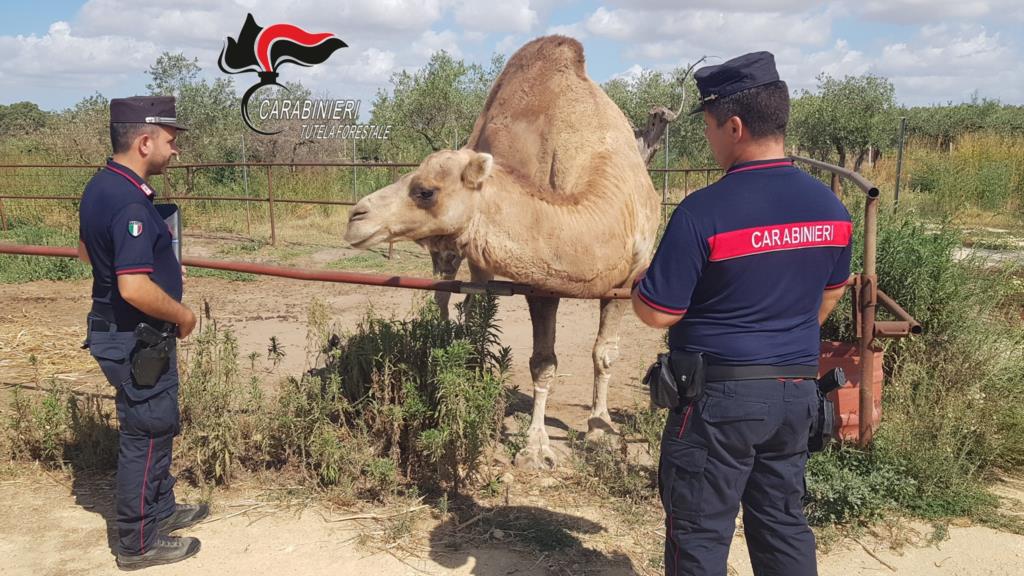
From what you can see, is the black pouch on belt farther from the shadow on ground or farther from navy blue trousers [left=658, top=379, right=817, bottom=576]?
navy blue trousers [left=658, top=379, right=817, bottom=576]

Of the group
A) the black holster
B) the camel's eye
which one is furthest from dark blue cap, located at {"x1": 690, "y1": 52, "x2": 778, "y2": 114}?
the camel's eye

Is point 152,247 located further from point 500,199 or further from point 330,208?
point 330,208

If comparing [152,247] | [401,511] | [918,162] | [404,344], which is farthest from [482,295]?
[918,162]

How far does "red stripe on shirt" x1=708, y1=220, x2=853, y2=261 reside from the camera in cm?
207

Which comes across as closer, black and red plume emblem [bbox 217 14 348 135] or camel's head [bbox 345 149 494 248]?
camel's head [bbox 345 149 494 248]

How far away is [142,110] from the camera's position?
305 centimetres

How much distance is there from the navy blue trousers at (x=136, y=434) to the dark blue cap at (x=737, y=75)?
8.15ft

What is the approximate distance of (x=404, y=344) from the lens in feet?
13.8

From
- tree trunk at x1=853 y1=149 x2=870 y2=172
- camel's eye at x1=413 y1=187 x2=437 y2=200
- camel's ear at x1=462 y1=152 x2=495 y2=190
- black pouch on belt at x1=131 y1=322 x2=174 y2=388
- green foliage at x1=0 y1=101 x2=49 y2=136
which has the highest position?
green foliage at x1=0 y1=101 x2=49 y2=136

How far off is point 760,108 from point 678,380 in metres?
0.82

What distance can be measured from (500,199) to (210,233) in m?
12.9

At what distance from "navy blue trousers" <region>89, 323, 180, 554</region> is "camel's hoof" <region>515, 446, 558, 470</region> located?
1912mm

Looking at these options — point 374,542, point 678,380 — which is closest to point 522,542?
point 374,542

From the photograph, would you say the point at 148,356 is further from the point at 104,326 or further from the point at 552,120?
the point at 552,120
